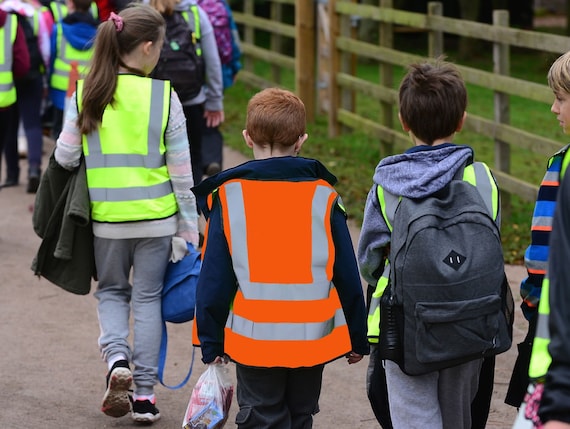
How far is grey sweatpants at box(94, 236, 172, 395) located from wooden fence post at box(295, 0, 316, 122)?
8.31 m

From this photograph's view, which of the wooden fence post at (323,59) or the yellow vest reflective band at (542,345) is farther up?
the yellow vest reflective band at (542,345)

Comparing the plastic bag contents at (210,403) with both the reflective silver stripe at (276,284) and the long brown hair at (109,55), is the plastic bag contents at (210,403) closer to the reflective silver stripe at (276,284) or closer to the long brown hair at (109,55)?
the reflective silver stripe at (276,284)

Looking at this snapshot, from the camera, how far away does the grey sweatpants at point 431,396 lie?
3650 millimetres

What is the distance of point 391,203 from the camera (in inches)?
143

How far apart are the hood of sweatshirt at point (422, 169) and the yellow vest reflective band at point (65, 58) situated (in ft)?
17.7

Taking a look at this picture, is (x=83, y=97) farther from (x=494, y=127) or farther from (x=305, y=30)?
(x=305, y=30)

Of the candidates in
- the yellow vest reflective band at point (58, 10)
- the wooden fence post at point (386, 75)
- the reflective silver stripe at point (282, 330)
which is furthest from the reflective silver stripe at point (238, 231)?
the wooden fence post at point (386, 75)

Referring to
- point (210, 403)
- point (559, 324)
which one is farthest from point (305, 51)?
point (559, 324)

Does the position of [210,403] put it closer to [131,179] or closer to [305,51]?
[131,179]

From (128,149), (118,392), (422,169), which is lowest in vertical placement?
(118,392)

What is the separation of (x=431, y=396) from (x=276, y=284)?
620mm

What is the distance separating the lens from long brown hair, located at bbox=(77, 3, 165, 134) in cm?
462

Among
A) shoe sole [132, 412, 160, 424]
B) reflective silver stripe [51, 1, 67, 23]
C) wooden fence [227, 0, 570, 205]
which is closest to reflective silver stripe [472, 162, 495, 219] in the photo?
shoe sole [132, 412, 160, 424]

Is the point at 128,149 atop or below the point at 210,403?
atop
